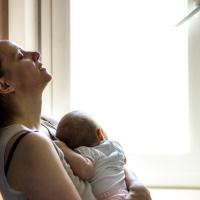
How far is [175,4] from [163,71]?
28 cm

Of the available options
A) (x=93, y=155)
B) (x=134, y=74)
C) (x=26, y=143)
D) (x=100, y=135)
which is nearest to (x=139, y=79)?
(x=134, y=74)

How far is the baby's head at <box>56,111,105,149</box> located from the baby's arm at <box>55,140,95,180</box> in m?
0.08

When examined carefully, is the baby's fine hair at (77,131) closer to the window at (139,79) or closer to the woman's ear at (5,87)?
the woman's ear at (5,87)

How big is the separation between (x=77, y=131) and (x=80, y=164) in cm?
13

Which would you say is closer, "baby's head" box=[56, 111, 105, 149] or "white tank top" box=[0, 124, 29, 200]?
"white tank top" box=[0, 124, 29, 200]

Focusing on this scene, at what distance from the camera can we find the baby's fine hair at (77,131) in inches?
49.6

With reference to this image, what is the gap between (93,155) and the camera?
1.21m

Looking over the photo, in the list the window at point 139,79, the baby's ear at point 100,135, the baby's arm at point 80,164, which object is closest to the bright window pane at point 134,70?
the window at point 139,79

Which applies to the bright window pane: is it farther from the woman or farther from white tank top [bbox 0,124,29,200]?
white tank top [bbox 0,124,29,200]

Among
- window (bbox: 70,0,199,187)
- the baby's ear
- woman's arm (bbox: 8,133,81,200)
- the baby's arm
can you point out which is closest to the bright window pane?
window (bbox: 70,0,199,187)

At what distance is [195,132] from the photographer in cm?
172

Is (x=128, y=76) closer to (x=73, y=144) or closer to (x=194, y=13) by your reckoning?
(x=194, y=13)

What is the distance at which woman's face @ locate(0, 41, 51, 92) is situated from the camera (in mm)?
1210

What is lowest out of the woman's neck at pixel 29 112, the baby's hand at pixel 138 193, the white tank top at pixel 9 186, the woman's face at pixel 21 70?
the baby's hand at pixel 138 193
